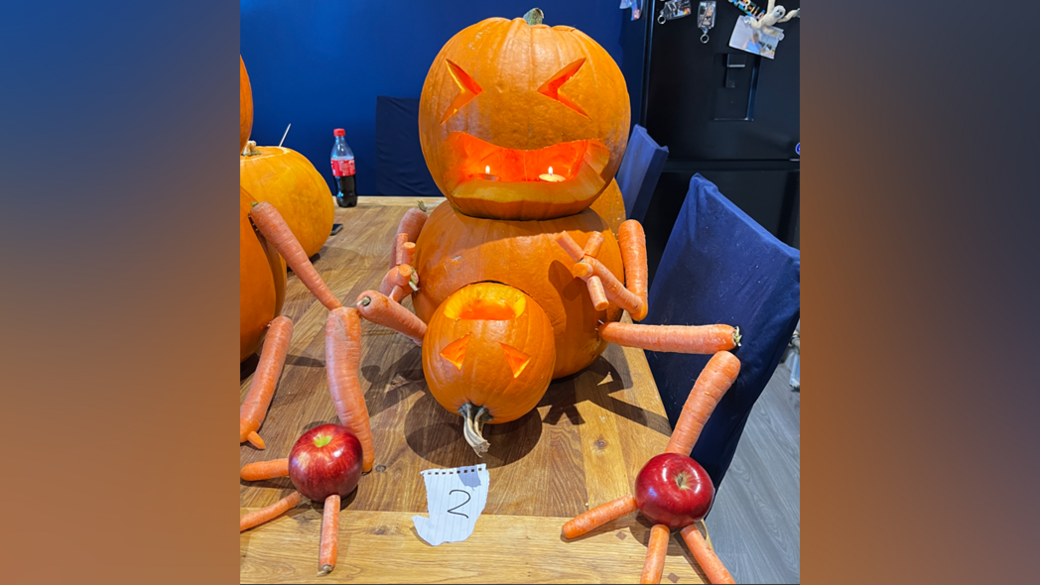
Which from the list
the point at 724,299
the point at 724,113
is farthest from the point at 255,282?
the point at 724,113

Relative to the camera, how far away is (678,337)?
80 cm

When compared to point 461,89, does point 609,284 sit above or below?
below

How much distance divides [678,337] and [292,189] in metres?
1.01

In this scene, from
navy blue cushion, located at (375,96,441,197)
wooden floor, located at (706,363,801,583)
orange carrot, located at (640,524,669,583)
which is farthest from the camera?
navy blue cushion, located at (375,96,441,197)

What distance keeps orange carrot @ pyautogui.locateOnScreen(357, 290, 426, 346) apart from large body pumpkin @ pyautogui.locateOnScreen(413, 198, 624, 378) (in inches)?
1.9

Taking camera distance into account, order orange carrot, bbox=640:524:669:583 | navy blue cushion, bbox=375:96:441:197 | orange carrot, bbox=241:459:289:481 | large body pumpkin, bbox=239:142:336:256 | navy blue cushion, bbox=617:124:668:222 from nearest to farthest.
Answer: orange carrot, bbox=640:524:669:583 → orange carrot, bbox=241:459:289:481 → large body pumpkin, bbox=239:142:336:256 → navy blue cushion, bbox=617:124:668:222 → navy blue cushion, bbox=375:96:441:197

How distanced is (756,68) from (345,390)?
217cm

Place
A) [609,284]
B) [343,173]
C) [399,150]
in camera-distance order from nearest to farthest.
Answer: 1. [609,284]
2. [343,173]
3. [399,150]

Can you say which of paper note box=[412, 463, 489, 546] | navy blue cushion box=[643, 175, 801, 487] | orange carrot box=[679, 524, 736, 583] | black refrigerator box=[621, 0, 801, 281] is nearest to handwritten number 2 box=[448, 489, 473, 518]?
paper note box=[412, 463, 489, 546]

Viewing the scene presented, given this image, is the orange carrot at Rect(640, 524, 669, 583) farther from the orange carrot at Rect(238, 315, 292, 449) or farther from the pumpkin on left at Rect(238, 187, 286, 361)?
the pumpkin on left at Rect(238, 187, 286, 361)

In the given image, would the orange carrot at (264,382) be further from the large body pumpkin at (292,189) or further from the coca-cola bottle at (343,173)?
the coca-cola bottle at (343,173)

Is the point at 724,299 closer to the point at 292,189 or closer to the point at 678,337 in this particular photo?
the point at 678,337

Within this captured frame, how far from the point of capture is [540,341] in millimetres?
797

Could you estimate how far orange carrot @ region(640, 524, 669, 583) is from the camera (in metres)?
0.59
